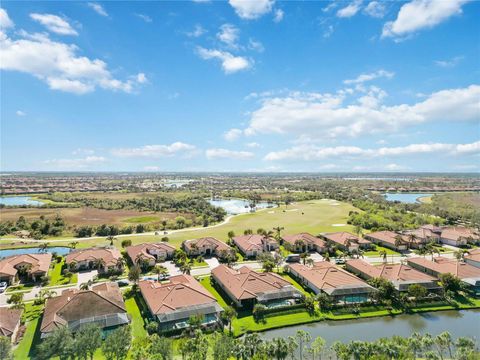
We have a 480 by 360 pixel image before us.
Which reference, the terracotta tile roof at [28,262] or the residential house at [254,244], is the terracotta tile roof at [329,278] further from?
the terracotta tile roof at [28,262]

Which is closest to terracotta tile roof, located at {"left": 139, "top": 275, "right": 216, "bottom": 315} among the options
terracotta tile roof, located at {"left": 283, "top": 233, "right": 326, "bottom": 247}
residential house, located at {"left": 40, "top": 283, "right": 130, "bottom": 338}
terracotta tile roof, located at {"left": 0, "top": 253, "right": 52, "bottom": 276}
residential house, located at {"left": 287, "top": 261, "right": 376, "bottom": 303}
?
residential house, located at {"left": 40, "top": 283, "right": 130, "bottom": 338}

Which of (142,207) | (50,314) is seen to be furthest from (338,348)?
(142,207)

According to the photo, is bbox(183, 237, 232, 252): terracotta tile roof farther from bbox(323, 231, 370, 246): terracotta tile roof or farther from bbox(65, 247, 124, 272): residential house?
bbox(323, 231, 370, 246): terracotta tile roof

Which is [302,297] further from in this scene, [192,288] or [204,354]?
[204,354]

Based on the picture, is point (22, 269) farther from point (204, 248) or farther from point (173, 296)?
point (204, 248)

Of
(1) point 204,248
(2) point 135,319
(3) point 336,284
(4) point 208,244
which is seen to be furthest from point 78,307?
(3) point 336,284

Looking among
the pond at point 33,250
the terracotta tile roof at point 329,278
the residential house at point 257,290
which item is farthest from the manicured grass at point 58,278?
the terracotta tile roof at point 329,278
